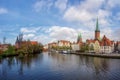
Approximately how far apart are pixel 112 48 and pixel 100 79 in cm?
11220

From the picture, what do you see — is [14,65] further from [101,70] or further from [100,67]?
[101,70]

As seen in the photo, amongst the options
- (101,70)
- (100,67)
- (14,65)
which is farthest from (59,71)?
(14,65)

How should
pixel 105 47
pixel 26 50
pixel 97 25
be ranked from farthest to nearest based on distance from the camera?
pixel 97 25, pixel 105 47, pixel 26 50

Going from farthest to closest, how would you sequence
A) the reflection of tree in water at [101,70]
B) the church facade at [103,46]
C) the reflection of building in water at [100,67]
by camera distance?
the church facade at [103,46] < the reflection of building in water at [100,67] < the reflection of tree in water at [101,70]

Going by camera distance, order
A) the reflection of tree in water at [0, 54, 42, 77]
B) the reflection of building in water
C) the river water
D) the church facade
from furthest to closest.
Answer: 1. the church facade
2. the reflection of tree in water at [0, 54, 42, 77]
3. the reflection of building in water
4. the river water

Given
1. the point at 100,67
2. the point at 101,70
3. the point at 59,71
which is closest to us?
the point at 59,71

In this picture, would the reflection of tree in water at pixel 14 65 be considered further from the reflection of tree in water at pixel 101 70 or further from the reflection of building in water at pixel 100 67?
the reflection of building in water at pixel 100 67

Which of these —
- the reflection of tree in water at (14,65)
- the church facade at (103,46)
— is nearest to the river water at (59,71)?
the reflection of tree in water at (14,65)

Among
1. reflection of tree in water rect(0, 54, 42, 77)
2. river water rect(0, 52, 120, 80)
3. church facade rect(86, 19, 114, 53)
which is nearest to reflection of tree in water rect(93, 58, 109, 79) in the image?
river water rect(0, 52, 120, 80)

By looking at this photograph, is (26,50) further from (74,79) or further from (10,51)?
(74,79)

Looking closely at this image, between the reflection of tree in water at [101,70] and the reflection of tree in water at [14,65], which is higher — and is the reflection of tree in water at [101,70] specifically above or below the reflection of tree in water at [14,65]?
below

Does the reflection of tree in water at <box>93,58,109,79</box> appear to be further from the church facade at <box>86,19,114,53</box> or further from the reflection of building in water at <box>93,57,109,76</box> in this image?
the church facade at <box>86,19,114,53</box>

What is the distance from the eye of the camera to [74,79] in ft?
109

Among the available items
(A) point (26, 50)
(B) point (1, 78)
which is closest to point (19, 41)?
(A) point (26, 50)
